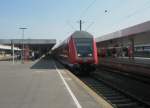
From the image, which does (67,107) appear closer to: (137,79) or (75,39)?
(137,79)

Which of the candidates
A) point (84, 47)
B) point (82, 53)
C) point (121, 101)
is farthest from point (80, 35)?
point (121, 101)

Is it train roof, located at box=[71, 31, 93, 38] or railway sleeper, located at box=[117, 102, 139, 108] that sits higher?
train roof, located at box=[71, 31, 93, 38]

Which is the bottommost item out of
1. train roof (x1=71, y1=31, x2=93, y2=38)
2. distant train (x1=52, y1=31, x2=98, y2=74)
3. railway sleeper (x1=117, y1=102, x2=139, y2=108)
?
railway sleeper (x1=117, y1=102, x2=139, y2=108)

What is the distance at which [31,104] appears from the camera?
10.2 meters

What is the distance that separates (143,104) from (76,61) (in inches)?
546

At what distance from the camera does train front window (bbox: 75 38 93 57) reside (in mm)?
26672

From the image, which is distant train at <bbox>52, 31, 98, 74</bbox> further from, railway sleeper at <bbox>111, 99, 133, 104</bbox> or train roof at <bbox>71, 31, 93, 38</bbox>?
railway sleeper at <bbox>111, 99, 133, 104</bbox>

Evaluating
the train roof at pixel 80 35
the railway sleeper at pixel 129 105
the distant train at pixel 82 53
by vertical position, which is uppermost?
the train roof at pixel 80 35

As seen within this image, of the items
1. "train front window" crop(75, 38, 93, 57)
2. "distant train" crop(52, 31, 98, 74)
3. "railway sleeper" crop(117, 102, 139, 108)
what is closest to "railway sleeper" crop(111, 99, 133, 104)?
"railway sleeper" crop(117, 102, 139, 108)

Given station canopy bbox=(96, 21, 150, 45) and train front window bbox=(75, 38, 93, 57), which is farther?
station canopy bbox=(96, 21, 150, 45)

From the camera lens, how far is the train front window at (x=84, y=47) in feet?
87.5

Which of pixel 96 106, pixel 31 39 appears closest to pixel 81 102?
pixel 96 106

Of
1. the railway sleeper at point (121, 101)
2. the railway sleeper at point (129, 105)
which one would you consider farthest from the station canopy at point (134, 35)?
the railway sleeper at point (129, 105)

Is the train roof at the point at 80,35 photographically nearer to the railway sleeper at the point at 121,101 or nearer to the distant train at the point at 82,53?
the distant train at the point at 82,53
